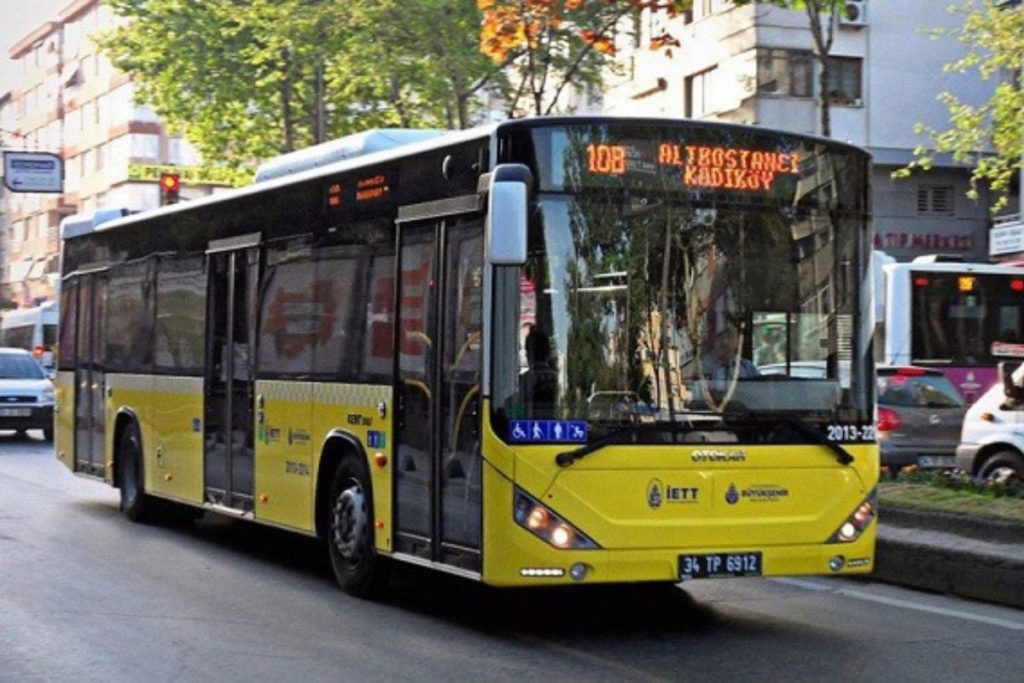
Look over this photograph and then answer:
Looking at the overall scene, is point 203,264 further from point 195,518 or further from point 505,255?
point 505,255

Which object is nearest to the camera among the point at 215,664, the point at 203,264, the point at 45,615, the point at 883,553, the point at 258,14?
the point at 215,664

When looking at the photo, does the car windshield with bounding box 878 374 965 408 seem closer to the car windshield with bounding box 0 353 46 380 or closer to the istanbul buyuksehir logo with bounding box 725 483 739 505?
the istanbul buyuksehir logo with bounding box 725 483 739 505

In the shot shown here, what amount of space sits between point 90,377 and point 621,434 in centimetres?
973

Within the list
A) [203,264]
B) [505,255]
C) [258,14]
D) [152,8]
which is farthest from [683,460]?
[152,8]

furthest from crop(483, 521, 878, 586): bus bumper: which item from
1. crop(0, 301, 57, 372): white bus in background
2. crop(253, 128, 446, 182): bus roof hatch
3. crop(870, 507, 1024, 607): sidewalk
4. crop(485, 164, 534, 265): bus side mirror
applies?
crop(0, 301, 57, 372): white bus in background

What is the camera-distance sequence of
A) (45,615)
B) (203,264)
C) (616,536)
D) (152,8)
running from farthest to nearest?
1. (152,8)
2. (203,264)
3. (45,615)
4. (616,536)

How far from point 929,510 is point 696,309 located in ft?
12.5

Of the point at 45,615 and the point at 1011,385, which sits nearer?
the point at 45,615

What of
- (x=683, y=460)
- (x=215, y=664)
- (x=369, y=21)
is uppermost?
(x=369, y=21)

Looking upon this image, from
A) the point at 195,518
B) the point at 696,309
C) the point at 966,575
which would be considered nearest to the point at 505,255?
the point at 696,309

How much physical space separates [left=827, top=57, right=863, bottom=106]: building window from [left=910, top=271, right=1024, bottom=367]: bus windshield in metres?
16.4

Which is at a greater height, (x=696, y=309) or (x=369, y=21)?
(x=369, y=21)

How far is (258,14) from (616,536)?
32638mm

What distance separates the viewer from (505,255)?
923 cm
